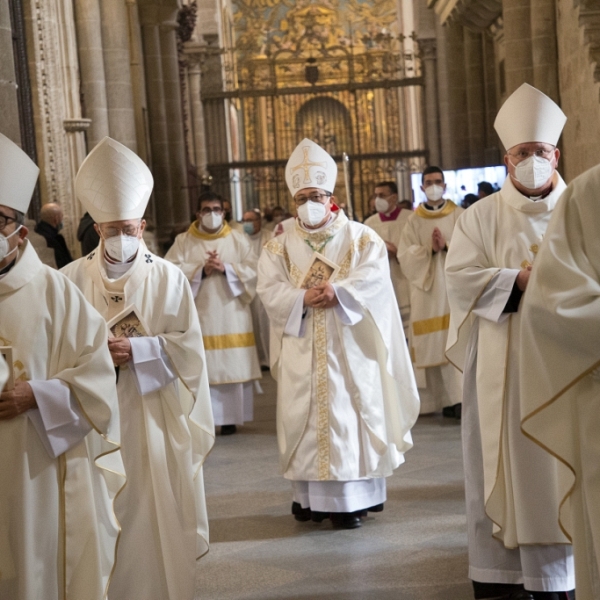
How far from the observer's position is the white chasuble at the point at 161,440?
4680mm

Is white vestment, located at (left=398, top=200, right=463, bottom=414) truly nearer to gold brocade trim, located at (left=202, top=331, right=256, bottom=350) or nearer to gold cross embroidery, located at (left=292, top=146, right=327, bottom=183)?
gold brocade trim, located at (left=202, top=331, right=256, bottom=350)

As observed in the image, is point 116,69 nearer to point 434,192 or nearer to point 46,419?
point 434,192

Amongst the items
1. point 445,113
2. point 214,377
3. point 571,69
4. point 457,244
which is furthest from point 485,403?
point 445,113

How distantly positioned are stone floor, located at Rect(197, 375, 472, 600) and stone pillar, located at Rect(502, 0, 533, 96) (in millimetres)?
8945

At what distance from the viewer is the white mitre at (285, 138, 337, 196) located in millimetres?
6543

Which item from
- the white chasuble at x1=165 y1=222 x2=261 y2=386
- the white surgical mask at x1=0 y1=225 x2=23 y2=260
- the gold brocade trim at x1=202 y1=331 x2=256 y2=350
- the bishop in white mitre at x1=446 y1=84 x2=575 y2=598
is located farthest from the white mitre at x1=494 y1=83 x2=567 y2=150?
the gold brocade trim at x1=202 y1=331 x2=256 y2=350

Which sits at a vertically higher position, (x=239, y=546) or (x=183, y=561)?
(x=183, y=561)

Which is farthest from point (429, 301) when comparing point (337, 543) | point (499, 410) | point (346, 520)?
point (499, 410)

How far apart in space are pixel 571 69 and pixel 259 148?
21886 millimetres

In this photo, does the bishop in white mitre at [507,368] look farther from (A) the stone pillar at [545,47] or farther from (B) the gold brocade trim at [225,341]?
(A) the stone pillar at [545,47]

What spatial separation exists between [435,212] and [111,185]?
5321 mm

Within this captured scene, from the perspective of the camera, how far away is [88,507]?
3910 millimetres

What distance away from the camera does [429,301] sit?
32.1 ft

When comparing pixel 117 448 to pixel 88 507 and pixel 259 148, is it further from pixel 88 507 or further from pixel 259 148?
pixel 259 148
